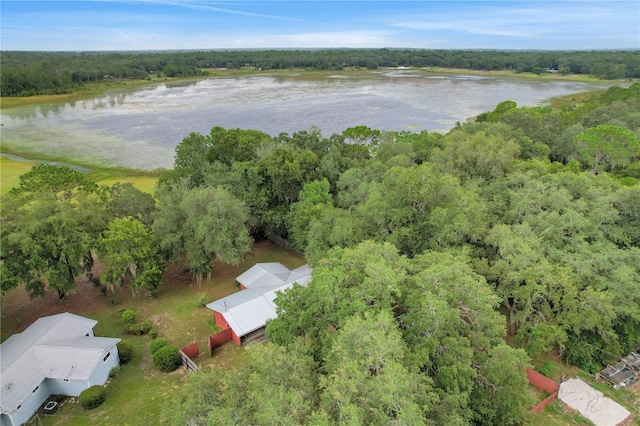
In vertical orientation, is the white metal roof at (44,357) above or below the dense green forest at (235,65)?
below

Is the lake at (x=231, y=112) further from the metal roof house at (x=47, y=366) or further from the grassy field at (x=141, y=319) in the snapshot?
the metal roof house at (x=47, y=366)

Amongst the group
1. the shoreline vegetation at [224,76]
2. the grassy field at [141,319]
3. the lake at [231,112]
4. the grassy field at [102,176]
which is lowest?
the grassy field at [141,319]

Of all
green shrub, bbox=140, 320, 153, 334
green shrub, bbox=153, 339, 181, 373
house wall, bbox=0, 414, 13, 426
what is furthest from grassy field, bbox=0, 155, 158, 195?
house wall, bbox=0, 414, 13, 426

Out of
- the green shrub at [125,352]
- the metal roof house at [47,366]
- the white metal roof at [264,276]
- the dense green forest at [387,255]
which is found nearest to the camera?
the dense green forest at [387,255]

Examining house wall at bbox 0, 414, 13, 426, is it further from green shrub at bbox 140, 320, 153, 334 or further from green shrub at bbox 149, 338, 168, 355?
green shrub at bbox 140, 320, 153, 334

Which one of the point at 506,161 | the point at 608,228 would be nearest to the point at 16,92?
the point at 506,161

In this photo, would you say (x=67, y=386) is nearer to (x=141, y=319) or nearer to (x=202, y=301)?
(x=141, y=319)

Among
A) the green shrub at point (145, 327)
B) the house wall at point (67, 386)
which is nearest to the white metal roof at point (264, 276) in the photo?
the green shrub at point (145, 327)
